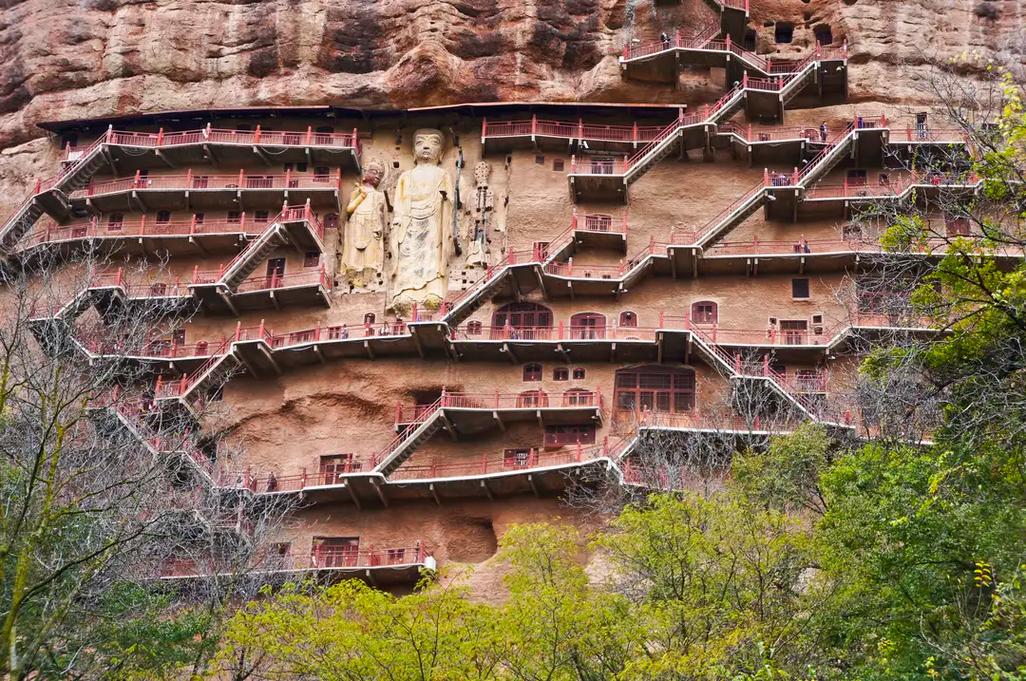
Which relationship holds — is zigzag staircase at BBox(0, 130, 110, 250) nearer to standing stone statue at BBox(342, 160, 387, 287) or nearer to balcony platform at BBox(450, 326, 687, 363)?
standing stone statue at BBox(342, 160, 387, 287)

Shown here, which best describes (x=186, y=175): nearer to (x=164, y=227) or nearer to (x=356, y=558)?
(x=164, y=227)

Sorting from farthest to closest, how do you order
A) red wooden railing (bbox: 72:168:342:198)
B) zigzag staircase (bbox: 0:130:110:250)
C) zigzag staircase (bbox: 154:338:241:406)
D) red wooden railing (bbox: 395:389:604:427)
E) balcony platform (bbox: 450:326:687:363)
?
1. zigzag staircase (bbox: 0:130:110:250)
2. red wooden railing (bbox: 72:168:342:198)
3. zigzag staircase (bbox: 154:338:241:406)
4. balcony platform (bbox: 450:326:687:363)
5. red wooden railing (bbox: 395:389:604:427)

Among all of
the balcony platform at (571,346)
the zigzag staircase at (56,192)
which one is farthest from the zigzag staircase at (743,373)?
the zigzag staircase at (56,192)

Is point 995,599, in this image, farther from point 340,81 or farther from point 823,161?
point 340,81

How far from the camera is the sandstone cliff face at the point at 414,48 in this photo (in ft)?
153

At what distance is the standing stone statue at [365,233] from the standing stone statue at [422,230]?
48 cm

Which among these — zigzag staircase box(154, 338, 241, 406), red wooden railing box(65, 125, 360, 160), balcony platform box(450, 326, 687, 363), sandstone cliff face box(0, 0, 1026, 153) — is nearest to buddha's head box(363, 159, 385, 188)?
red wooden railing box(65, 125, 360, 160)

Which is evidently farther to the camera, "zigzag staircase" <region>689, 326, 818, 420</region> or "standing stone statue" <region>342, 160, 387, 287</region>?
"standing stone statue" <region>342, 160, 387, 287</region>

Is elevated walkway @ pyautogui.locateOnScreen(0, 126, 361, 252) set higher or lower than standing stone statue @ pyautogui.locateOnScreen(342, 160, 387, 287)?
higher

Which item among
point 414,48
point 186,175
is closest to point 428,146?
point 414,48

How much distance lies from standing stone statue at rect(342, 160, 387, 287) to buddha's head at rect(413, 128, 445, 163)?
5.13ft

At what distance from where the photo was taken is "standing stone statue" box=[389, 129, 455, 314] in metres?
43.5

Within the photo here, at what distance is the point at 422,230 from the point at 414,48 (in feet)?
21.9

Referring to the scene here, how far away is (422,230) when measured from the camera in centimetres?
4456
